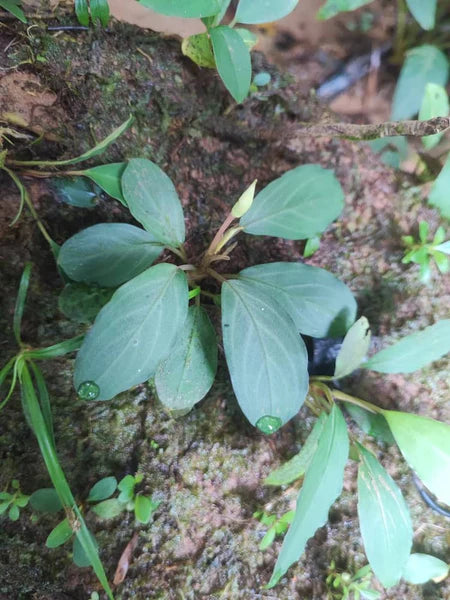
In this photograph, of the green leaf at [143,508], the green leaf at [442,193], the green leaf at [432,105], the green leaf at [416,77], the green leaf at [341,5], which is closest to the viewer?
the green leaf at [143,508]

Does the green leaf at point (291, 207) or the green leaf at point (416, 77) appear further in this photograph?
the green leaf at point (416, 77)

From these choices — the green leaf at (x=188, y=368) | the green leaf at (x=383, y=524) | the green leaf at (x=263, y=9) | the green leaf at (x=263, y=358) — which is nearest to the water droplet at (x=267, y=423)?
the green leaf at (x=263, y=358)

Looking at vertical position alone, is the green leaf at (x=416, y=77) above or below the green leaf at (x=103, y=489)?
above

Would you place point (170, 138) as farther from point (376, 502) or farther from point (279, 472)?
point (376, 502)

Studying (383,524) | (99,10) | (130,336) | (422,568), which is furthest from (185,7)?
(422,568)

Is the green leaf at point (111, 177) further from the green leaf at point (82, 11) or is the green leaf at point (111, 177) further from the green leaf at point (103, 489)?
the green leaf at point (103, 489)

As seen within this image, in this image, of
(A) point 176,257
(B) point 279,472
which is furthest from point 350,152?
(B) point 279,472
